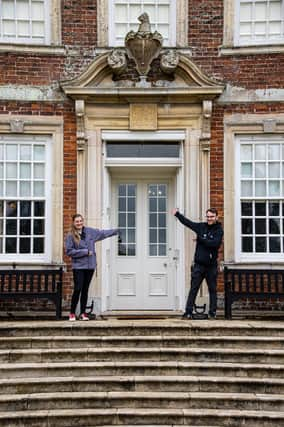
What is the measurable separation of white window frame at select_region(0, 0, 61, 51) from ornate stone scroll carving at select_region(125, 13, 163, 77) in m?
1.24

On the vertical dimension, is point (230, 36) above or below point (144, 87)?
above

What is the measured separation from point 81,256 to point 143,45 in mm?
3574

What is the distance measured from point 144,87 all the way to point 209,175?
180 cm

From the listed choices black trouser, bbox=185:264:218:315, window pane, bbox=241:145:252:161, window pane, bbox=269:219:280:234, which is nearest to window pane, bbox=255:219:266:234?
window pane, bbox=269:219:280:234

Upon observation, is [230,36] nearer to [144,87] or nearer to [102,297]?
[144,87]

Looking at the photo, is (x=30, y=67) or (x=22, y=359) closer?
(x=22, y=359)

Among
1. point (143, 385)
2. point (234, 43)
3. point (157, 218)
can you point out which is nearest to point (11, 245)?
point (157, 218)

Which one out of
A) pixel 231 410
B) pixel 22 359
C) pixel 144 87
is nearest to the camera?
pixel 231 410

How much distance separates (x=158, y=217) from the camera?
10.6 metres

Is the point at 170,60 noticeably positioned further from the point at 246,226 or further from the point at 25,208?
the point at 25,208

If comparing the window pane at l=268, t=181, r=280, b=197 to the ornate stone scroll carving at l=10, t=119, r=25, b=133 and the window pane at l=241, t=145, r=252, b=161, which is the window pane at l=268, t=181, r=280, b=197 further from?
the ornate stone scroll carving at l=10, t=119, r=25, b=133

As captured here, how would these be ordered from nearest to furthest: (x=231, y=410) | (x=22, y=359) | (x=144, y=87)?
(x=231, y=410), (x=22, y=359), (x=144, y=87)

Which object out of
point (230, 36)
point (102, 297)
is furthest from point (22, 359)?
point (230, 36)

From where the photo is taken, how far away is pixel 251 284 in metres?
9.88
